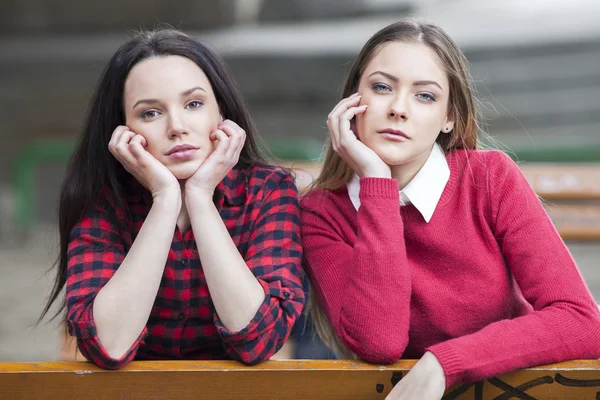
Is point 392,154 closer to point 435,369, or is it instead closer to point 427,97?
point 427,97

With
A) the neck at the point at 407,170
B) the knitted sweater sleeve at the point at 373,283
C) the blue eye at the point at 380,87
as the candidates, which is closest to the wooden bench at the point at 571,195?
the neck at the point at 407,170

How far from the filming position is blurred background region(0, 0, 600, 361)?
1183cm

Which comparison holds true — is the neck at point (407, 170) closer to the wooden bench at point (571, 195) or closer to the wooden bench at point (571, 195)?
the wooden bench at point (571, 195)

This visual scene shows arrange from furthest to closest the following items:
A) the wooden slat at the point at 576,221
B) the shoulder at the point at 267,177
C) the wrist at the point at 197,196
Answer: the wooden slat at the point at 576,221
the shoulder at the point at 267,177
the wrist at the point at 197,196

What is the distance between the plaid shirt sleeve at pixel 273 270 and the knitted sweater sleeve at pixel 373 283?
0.10m

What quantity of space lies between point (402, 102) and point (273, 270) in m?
0.49

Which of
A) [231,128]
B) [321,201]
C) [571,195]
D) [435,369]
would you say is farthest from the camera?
[571,195]

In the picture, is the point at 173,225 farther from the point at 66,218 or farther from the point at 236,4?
the point at 236,4

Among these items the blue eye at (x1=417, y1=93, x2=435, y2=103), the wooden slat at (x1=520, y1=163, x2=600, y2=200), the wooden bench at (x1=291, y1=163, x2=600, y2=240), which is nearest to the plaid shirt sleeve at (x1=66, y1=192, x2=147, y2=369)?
the blue eye at (x1=417, y1=93, x2=435, y2=103)

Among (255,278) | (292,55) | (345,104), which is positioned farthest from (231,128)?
(292,55)

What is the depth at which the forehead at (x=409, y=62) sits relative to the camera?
1714mm

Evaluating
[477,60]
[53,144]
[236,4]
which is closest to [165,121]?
[53,144]

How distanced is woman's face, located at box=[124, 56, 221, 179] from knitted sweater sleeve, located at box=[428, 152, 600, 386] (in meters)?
0.69

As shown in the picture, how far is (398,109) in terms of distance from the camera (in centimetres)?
167
